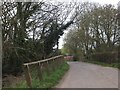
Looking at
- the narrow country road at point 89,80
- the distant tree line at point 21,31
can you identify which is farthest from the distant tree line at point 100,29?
the narrow country road at point 89,80

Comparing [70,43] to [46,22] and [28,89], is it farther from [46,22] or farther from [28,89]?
[28,89]

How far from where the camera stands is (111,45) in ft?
176

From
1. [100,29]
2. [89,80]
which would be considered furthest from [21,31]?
[100,29]

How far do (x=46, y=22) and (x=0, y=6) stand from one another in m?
12.9

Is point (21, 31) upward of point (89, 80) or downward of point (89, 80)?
upward

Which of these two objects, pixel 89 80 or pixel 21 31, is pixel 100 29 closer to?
pixel 21 31

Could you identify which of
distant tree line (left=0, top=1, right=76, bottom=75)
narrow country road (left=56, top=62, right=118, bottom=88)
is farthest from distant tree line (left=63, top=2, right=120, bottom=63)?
narrow country road (left=56, top=62, right=118, bottom=88)

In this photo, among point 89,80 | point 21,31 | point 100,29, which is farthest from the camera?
point 100,29

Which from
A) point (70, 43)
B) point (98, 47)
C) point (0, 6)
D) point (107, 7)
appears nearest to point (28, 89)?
point (0, 6)

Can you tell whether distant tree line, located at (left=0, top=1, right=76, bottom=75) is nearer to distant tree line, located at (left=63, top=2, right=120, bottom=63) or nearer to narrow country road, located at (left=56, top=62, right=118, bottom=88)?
narrow country road, located at (left=56, top=62, right=118, bottom=88)

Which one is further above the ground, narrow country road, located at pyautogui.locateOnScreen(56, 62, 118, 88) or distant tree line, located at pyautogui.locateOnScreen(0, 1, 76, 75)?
distant tree line, located at pyautogui.locateOnScreen(0, 1, 76, 75)

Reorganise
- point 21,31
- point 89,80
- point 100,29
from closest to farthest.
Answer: point 89,80, point 21,31, point 100,29

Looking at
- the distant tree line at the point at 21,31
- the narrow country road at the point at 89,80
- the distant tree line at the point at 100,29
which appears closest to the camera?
the narrow country road at the point at 89,80

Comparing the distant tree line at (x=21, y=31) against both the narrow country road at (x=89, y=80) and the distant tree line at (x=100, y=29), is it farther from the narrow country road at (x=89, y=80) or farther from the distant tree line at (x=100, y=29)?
the distant tree line at (x=100, y=29)
